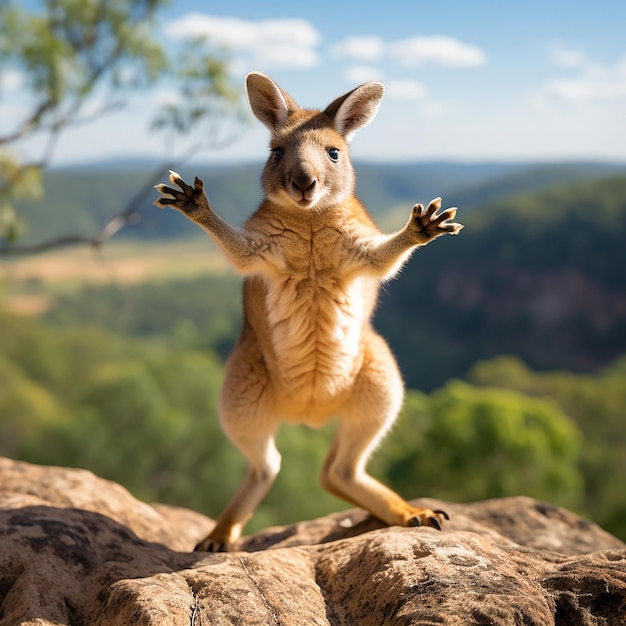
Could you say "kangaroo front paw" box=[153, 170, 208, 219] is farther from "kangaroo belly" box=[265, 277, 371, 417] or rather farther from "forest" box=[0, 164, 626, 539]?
"forest" box=[0, 164, 626, 539]

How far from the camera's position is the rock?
424cm

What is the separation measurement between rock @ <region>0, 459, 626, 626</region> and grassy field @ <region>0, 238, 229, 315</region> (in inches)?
4393

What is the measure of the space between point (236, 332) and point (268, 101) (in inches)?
3039

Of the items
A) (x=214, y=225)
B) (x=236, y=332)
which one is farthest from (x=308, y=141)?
(x=236, y=332)

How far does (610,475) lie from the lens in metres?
45.5

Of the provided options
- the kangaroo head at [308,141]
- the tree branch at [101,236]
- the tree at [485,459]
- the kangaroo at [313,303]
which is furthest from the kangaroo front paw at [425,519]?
the tree at [485,459]

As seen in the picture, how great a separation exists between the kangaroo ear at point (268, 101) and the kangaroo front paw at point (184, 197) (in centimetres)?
135

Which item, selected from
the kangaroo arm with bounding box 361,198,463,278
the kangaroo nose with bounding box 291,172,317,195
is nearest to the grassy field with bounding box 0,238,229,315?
the kangaroo arm with bounding box 361,198,463,278

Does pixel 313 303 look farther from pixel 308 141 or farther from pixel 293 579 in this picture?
pixel 293 579

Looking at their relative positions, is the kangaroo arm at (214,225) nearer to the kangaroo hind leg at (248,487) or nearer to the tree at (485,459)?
the kangaroo hind leg at (248,487)

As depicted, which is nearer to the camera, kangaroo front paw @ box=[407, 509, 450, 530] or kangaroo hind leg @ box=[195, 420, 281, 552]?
kangaroo front paw @ box=[407, 509, 450, 530]

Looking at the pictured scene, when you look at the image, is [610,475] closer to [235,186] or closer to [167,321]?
[167,321]

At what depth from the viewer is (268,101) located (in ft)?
21.1

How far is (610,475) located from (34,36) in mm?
40080
